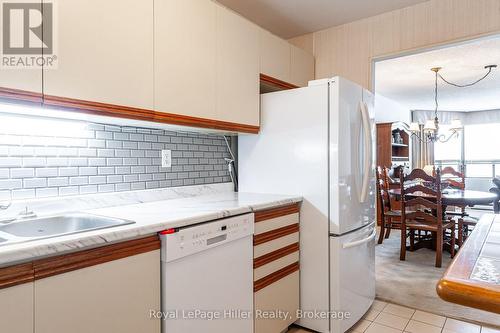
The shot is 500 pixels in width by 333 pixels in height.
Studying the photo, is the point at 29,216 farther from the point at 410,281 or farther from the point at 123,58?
the point at 410,281

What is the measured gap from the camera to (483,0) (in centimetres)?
232

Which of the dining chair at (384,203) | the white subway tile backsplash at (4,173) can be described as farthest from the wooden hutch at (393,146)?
the white subway tile backsplash at (4,173)

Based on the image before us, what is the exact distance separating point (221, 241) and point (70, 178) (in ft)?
2.84

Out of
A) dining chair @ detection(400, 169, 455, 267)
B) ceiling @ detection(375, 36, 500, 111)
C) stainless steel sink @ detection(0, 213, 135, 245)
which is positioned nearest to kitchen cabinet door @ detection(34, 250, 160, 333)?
stainless steel sink @ detection(0, 213, 135, 245)

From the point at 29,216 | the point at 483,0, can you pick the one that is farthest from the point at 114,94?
the point at 483,0

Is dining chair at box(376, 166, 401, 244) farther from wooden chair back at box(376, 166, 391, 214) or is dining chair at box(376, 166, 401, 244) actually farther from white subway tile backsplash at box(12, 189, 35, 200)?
white subway tile backsplash at box(12, 189, 35, 200)

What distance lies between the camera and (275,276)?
1950 millimetres

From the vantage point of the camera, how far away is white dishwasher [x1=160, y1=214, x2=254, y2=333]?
1314 mm

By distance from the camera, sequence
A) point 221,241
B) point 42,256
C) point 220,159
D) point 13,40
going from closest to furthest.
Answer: point 42,256 → point 13,40 → point 221,241 → point 220,159

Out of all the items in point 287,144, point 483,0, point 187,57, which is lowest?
point 287,144

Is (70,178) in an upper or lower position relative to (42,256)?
upper

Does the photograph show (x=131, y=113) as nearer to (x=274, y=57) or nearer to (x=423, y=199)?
(x=274, y=57)

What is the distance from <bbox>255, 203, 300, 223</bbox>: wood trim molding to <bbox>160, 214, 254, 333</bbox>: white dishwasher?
0.09m

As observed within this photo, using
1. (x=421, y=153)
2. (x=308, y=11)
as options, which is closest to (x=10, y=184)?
(x=308, y=11)
